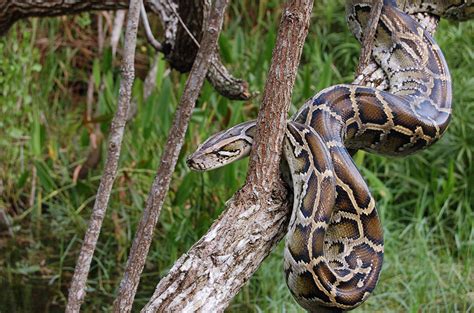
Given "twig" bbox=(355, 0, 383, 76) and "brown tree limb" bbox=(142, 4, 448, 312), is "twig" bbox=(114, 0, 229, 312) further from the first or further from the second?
"twig" bbox=(355, 0, 383, 76)

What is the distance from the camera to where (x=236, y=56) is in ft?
24.7

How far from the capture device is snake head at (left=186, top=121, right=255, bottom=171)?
381 centimetres

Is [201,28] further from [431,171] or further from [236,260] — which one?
[431,171]

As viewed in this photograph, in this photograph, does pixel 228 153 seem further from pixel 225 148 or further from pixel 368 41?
pixel 368 41

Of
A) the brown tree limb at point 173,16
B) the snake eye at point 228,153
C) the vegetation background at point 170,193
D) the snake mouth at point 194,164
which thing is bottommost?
the vegetation background at point 170,193

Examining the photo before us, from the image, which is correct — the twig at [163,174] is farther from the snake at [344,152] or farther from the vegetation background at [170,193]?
the vegetation background at [170,193]

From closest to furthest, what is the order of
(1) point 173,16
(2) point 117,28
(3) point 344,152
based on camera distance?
(3) point 344,152 < (1) point 173,16 < (2) point 117,28

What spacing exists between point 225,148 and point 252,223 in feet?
1.92

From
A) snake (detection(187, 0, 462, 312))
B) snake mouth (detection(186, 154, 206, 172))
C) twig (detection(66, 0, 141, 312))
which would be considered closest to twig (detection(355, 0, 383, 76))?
snake (detection(187, 0, 462, 312))

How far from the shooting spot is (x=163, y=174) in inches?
139

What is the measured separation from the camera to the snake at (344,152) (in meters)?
3.57

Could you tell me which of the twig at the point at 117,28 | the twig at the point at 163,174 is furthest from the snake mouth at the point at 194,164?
the twig at the point at 117,28

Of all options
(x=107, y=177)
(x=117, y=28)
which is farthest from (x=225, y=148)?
(x=117, y=28)

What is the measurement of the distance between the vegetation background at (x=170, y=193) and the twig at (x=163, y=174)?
8.60ft
